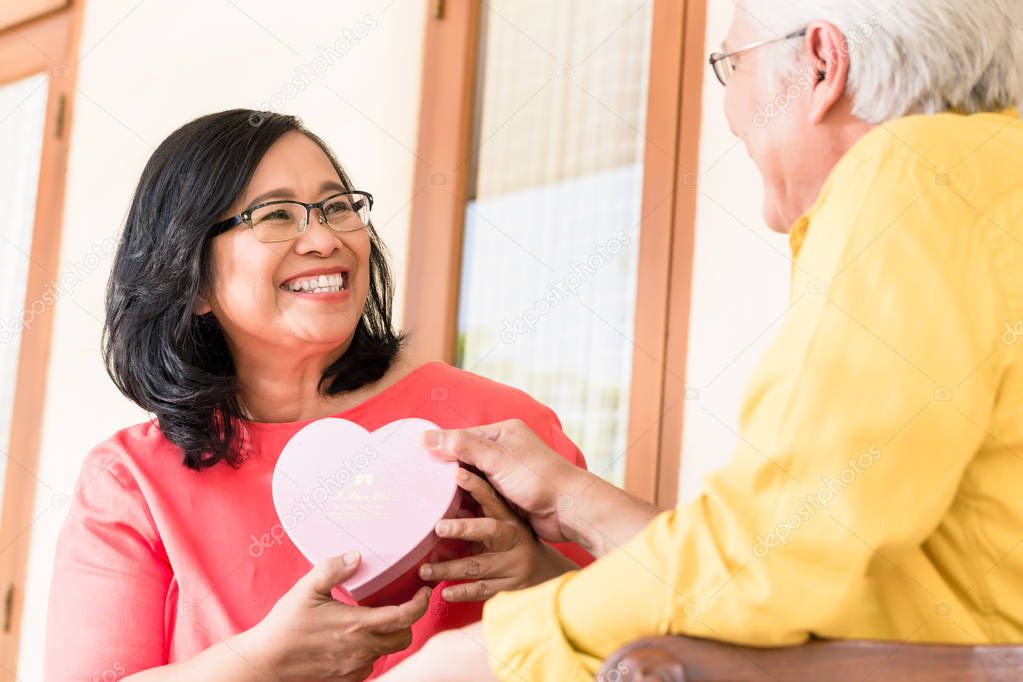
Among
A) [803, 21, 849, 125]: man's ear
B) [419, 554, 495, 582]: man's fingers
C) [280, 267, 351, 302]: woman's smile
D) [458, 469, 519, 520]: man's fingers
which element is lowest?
[419, 554, 495, 582]: man's fingers

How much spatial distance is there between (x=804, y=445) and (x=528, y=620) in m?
0.29

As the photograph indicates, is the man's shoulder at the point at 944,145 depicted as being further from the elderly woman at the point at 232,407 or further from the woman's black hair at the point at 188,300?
the woman's black hair at the point at 188,300

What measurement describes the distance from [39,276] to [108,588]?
3227mm

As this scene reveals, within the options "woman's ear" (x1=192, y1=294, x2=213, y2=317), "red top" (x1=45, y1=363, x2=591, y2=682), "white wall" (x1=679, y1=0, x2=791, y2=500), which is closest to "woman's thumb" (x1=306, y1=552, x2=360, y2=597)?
"red top" (x1=45, y1=363, x2=591, y2=682)

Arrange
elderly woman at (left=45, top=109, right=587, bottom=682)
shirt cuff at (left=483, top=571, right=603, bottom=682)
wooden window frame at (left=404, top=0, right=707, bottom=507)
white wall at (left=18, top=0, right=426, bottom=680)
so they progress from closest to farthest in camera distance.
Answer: shirt cuff at (left=483, top=571, right=603, bottom=682)
elderly woman at (left=45, top=109, right=587, bottom=682)
wooden window frame at (left=404, top=0, right=707, bottom=507)
white wall at (left=18, top=0, right=426, bottom=680)

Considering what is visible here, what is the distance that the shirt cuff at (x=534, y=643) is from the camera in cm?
94

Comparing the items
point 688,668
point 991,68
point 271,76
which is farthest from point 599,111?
point 688,668

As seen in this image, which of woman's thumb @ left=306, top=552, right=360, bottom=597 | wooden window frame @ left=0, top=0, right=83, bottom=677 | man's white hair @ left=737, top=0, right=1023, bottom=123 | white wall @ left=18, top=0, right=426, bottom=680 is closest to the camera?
man's white hair @ left=737, top=0, right=1023, bottom=123

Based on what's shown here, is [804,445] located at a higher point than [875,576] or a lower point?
higher

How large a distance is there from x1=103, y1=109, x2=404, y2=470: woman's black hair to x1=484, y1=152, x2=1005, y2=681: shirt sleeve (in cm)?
90

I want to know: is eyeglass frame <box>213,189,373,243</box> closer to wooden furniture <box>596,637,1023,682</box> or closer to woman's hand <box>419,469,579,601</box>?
woman's hand <box>419,469,579,601</box>

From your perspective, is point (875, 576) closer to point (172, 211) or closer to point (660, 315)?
point (172, 211)

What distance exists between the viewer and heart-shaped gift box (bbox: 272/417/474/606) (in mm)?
1369

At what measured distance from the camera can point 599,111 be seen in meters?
3.22
